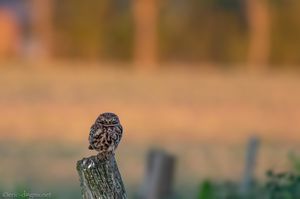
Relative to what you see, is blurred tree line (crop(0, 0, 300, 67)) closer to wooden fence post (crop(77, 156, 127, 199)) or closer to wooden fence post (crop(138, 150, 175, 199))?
wooden fence post (crop(138, 150, 175, 199))

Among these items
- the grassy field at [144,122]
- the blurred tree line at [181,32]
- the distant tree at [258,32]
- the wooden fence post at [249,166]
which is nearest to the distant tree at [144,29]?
the blurred tree line at [181,32]

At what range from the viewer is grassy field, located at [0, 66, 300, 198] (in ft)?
39.0

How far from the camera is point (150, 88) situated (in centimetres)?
3069

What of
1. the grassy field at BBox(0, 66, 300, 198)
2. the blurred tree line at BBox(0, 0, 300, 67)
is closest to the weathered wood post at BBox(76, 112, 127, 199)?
the grassy field at BBox(0, 66, 300, 198)

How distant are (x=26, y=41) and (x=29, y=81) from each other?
32.2 meters

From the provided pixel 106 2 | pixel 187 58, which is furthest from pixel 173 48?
pixel 106 2

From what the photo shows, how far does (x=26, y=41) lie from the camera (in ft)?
207

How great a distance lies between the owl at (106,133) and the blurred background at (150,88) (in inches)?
101

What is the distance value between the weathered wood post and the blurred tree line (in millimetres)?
46850

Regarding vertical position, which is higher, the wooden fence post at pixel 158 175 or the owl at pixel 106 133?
the owl at pixel 106 133

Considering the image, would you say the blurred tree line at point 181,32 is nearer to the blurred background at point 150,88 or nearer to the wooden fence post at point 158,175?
the blurred background at point 150,88

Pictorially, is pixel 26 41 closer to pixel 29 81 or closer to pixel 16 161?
pixel 29 81

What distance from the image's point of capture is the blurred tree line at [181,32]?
5362 centimetres

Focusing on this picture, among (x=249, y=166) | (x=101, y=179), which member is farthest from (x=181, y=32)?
(x=101, y=179)
